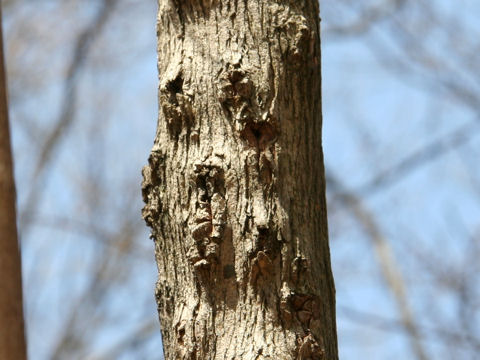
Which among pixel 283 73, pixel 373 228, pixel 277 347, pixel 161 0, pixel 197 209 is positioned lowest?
pixel 277 347

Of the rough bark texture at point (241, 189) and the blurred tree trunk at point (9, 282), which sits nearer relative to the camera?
the rough bark texture at point (241, 189)

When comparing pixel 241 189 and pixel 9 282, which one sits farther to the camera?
pixel 9 282

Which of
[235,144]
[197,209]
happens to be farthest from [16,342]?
[235,144]

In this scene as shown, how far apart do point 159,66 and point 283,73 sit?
0.27 m

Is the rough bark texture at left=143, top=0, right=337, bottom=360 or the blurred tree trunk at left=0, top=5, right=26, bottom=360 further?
the blurred tree trunk at left=0, top=5, right=26, bottom=360

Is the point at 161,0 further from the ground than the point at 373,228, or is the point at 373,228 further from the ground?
the point at 373,228

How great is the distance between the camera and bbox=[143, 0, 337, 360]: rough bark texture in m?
1.30

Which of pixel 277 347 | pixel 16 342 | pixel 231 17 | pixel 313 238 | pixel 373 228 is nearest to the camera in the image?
pixel 277 347

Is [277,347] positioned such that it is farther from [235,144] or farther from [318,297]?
[235,144]

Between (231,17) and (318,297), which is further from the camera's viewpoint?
(231,17)

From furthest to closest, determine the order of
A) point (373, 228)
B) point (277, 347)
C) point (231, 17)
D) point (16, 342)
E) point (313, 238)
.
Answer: point (373, 228) < point (16, 342) < point (231, 17) < point (313, 238) < point (277, 347)

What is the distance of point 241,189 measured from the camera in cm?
134

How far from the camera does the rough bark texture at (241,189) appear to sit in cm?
130

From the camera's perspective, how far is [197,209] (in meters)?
1.35
